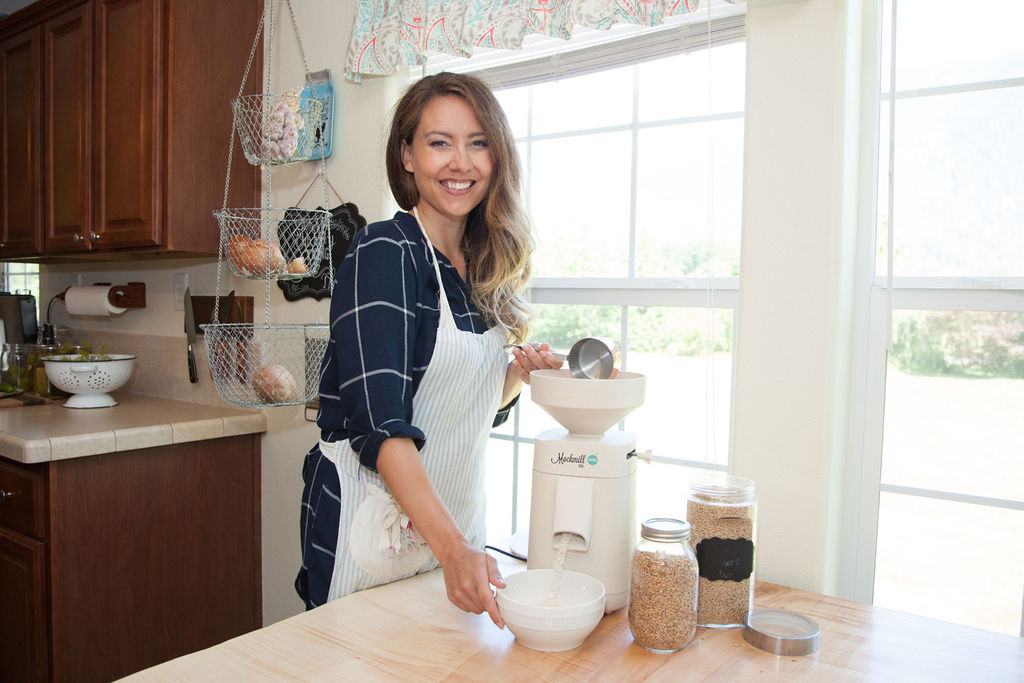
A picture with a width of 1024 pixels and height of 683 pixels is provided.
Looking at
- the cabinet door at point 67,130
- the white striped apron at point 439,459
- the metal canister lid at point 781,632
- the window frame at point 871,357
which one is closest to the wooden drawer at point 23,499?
the cabinet door at point 67,130

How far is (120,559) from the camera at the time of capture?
1.96 m

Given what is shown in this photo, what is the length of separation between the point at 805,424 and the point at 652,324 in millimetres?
934

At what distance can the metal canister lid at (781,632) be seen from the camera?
925mm

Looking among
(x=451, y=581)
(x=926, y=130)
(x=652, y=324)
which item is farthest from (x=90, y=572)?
(x=926, y=130)

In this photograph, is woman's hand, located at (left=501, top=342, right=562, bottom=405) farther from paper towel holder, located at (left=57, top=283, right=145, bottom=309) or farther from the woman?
paper towel holder, located at (left=57, top=283, right=145, bottom=309)

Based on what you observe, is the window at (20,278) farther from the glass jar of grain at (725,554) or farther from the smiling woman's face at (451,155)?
the glass jar of grain at (725,554)

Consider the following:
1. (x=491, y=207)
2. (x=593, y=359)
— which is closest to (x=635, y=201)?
(x=491, y=207)

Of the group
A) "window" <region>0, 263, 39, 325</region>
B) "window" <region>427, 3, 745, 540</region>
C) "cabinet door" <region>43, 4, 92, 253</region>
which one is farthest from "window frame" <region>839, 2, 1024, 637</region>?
"window" <region>0, 263, 39, 325</region>

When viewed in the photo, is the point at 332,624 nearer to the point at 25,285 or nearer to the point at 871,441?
the point at 871,441

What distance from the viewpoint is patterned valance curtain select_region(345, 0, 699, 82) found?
1417 mm

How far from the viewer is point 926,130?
1.29 m

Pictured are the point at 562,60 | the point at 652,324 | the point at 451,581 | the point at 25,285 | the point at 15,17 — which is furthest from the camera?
the point at 25,285

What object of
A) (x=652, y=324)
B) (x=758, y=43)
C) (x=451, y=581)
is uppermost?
(x=758, y=43)

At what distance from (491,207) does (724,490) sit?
2.21 ft
